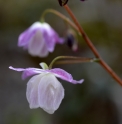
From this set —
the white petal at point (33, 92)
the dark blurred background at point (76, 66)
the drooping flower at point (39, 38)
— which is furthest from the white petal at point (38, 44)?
the dark blurred background at point (76, 66)

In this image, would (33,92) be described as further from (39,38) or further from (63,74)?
(39,38)

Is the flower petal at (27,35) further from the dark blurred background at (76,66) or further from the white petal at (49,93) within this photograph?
the dark blurred background at (76,66)

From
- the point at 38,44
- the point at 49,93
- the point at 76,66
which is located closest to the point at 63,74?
the point at 49,93

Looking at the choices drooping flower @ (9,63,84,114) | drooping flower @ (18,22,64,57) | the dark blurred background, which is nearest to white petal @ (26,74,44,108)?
drooping flower @ (9,63,84,114)

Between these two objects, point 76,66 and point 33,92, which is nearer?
point 33,92

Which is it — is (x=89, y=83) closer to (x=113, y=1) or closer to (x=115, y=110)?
(x=115, y=110)

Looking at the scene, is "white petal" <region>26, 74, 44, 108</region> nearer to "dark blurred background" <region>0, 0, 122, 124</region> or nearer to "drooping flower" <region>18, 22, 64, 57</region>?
"drooping flower" <region>18, 22, 64, 57</region>

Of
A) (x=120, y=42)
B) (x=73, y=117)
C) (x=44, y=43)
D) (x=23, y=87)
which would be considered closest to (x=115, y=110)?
(x=73, y=117)
